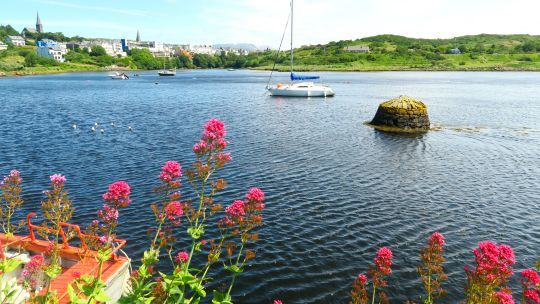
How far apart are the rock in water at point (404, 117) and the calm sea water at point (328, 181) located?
8.52 feet

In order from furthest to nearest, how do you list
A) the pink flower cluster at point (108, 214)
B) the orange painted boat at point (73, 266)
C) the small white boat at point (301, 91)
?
1. the small white boat at point (301, 91)
2. the orange painted boat at point (73, 266)
3. the pink flower cluster at point (108, 214)

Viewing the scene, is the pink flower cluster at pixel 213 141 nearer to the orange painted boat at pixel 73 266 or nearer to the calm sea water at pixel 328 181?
the orange painted boat at pixel 73 266

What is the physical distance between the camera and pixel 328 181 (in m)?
28.3

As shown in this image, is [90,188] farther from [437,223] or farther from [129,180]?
[437,223]

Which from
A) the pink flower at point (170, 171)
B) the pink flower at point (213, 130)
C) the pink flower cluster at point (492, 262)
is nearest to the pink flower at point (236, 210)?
the pink flower at point (170, 171)

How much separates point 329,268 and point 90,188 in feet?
58.9

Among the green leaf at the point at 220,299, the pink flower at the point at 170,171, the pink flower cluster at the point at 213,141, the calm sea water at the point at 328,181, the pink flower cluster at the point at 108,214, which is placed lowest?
the calm sea water at the point at 328,181

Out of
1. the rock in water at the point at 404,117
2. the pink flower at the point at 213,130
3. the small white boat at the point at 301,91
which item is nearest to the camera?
the pink flower at the point at 213,130

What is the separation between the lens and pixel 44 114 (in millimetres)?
61250

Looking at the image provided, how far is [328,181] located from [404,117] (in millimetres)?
25162

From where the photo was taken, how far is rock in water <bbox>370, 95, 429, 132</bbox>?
4859 cm

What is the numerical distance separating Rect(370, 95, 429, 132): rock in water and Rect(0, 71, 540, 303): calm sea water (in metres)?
2.60

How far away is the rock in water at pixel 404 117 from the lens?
48.6 meters

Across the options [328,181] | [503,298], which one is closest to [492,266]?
[503,298]
